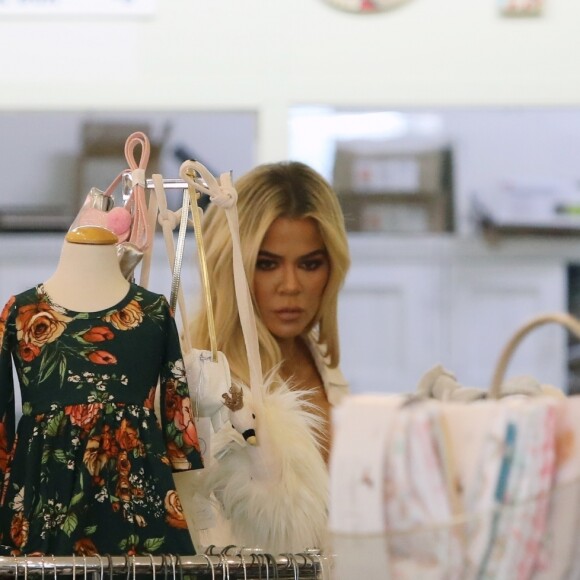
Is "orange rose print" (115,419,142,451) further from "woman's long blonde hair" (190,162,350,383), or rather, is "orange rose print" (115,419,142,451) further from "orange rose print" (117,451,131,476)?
"woman's long blonde hair" (190,162,350,383)

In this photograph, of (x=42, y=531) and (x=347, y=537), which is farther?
(x=42, y=531)

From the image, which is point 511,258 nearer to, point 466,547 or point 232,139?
point 232,139

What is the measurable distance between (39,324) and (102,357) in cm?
8

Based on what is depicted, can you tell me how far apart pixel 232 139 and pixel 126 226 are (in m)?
2.03

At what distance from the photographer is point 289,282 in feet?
6.19

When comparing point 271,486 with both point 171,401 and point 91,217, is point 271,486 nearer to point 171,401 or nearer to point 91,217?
point 171,401

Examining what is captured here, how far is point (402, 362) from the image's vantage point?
345 centimetres

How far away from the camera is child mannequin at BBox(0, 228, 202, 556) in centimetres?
127

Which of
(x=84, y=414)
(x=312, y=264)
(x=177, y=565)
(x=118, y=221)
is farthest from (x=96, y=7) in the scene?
(x=177, y=565)

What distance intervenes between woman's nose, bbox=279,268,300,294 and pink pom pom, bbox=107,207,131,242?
0.48 meters

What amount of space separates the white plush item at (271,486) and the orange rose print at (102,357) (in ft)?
0.62

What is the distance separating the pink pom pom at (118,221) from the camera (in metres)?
1.44

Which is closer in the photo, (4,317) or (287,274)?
(4,317)

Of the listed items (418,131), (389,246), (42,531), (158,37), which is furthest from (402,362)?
(42,531)
